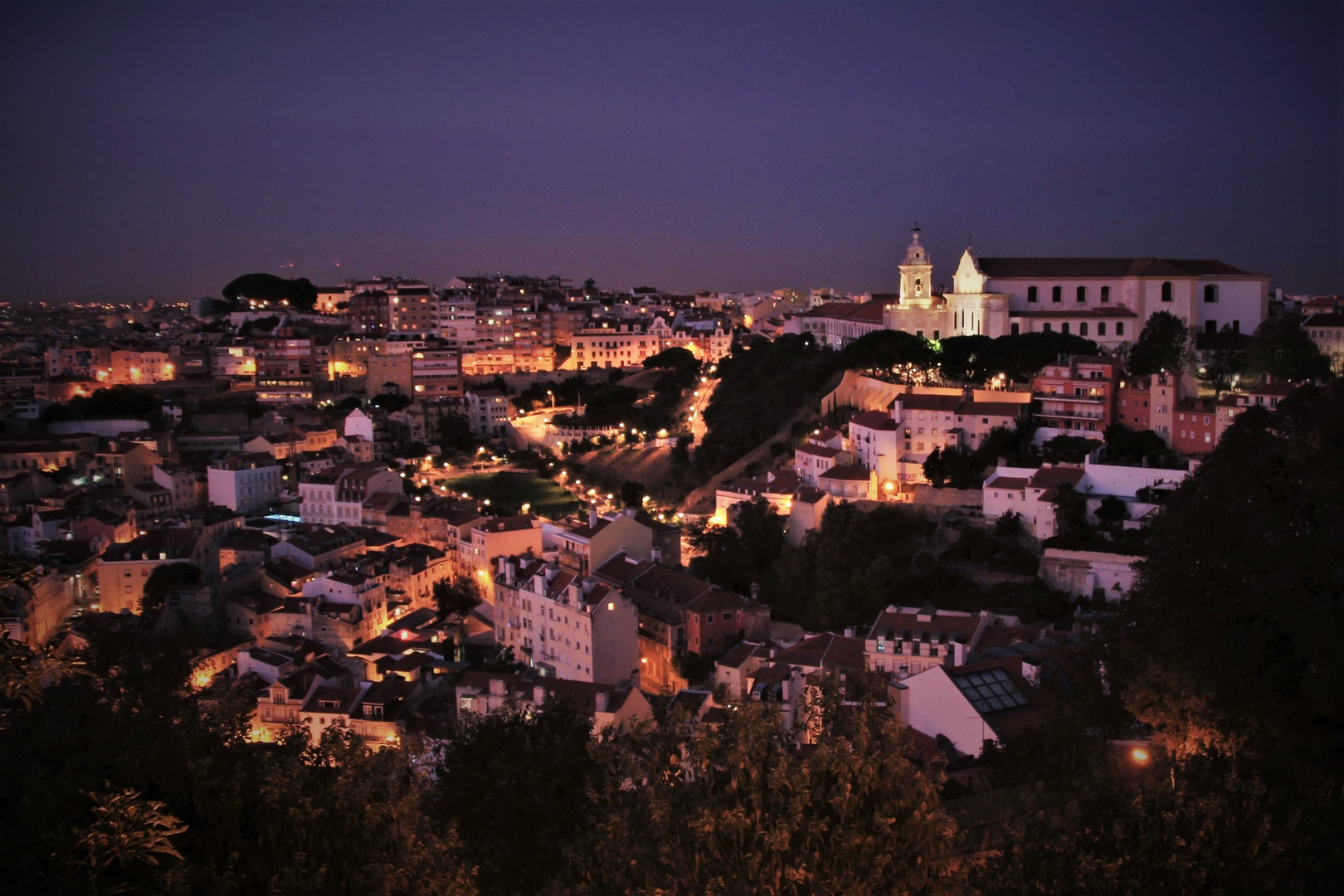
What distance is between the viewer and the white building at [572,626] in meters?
14.3

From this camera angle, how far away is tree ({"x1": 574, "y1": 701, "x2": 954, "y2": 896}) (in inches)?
154

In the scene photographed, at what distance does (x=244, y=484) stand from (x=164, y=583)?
588 centimetres

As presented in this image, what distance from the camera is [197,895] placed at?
12.3 feet

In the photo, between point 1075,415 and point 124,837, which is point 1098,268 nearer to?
point 1075,415

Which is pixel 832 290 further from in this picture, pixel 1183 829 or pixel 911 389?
pixel 1183 829

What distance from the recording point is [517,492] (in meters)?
26.2

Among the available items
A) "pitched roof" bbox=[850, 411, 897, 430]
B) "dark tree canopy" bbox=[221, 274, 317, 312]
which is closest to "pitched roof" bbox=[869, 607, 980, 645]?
"pitched roof" bbox=[850, 411, 897, 430]

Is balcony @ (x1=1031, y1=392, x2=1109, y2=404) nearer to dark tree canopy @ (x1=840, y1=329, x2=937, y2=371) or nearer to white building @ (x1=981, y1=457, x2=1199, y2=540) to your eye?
white building @ (x1=981, y1=457, x2=1199, y2=540)

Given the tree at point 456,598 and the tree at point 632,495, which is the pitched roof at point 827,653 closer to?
the tree at point 456,598

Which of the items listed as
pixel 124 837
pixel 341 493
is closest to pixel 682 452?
pixel 341 493

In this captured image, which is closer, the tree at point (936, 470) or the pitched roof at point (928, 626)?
the pitched roof at point (928, 626)

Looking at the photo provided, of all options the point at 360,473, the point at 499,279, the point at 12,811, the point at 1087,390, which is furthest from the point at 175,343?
the point at 12,811

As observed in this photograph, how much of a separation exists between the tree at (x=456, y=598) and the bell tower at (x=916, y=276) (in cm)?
1232

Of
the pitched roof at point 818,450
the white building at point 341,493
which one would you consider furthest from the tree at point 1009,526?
the white building at point 341,493
